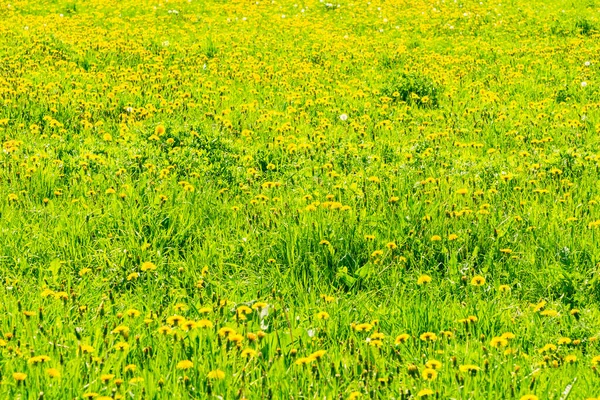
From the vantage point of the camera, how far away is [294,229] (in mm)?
4594

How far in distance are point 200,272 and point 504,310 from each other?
1803 mm

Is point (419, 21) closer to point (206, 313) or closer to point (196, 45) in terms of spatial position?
point (196, 45)

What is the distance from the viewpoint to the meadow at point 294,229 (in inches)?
122

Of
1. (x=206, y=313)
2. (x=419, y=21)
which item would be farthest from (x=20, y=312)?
(x=419, y=21)

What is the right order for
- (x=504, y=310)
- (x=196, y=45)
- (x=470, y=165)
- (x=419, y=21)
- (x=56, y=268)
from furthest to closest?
(x=419, y=21), (x=196, y=45), (x=470, y=165), (x=56, y=268), (x=504, y=310)

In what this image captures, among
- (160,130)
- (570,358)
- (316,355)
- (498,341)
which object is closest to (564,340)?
(570,358)

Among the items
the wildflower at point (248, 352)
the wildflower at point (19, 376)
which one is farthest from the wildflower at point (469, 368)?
the wildflower at point (19, 376)

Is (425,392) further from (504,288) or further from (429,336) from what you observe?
(504,288)

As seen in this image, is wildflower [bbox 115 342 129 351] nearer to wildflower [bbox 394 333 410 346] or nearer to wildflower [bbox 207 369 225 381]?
wildflower [bbox 207 369 225 381]

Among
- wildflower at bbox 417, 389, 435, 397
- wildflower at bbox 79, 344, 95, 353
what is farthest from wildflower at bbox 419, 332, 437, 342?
wildflower at bbox 79, 344, 95, 353

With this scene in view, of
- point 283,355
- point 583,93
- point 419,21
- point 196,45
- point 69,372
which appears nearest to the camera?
point 69,372

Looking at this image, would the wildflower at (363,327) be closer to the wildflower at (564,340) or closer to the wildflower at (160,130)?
the wildflower at (564,340)

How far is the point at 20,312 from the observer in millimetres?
3557

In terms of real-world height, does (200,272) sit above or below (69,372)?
below
